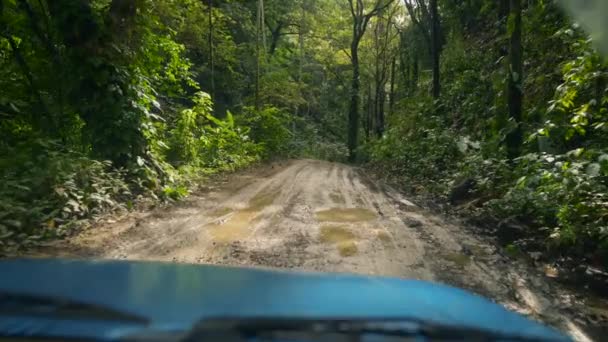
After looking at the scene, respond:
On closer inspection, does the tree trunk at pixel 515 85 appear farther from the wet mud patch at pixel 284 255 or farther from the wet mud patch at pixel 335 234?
the wet mud patch at pixel 284 255

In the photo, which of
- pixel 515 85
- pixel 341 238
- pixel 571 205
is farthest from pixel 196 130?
pixel 571 205

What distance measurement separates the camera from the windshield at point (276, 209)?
2059 millimetres

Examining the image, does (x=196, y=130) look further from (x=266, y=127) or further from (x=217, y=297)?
(x=217, y=297)

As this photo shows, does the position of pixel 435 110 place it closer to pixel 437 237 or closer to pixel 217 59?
pixel 437 237

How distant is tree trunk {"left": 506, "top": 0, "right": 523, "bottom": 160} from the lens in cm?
915

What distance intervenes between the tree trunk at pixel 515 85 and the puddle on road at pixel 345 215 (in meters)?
3.44

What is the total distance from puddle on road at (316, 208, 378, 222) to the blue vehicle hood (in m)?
4.80

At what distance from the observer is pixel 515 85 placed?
941cm

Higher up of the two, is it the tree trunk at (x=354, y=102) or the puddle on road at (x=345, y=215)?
the tree trunk at (x=354, y=102)

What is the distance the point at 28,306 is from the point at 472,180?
891cm

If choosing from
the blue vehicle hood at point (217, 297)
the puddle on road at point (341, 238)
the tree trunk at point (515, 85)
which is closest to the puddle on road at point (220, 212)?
→ the puddle on road at point (341, 238)

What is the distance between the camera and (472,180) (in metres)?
9.48

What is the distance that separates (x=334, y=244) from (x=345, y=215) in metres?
2.02

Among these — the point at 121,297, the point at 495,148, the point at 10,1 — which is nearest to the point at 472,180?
the point at 495,148
